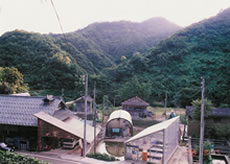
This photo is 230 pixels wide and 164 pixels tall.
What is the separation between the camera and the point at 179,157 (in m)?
13.6

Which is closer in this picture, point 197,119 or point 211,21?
point 197,119

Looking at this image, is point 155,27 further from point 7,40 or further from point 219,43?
point 7,40

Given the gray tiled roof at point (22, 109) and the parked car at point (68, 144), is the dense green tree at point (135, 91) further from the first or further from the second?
the parked car at point (68, 144)

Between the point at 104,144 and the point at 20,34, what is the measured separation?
47859 millimetres

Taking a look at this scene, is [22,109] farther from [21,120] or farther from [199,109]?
[199,109]

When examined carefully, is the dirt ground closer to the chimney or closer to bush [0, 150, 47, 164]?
bush [0, 150, 47, 164]

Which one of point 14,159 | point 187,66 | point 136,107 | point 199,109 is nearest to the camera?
point 14,159

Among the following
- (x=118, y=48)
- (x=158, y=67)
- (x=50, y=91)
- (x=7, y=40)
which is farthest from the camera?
(x=118, y=48)

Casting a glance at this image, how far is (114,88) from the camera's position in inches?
1973

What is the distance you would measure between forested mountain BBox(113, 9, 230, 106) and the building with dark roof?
91.1 feet

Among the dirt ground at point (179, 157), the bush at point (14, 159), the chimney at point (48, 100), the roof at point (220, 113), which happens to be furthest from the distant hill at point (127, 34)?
the bush at point (14, 159)

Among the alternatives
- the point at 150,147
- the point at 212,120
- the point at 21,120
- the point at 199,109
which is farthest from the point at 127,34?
the point at 150,147

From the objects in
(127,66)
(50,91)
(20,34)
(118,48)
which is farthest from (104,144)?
(118,48)

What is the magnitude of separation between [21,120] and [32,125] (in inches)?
45.9
